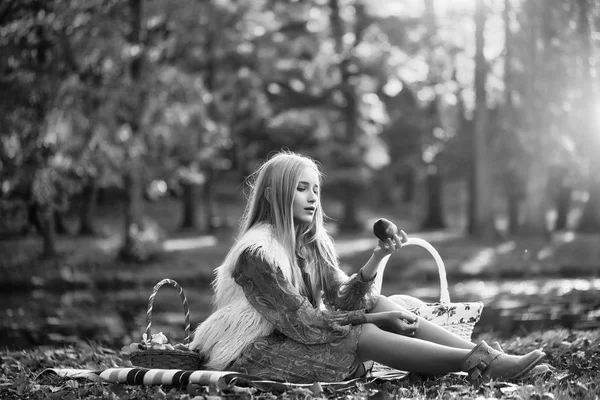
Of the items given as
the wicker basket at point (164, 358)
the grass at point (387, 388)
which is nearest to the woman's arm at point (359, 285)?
the grass at point (387, 388)

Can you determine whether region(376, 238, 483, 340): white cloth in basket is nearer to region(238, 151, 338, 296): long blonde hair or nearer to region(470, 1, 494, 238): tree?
region(238, 151, 338, 296): long blonde hair

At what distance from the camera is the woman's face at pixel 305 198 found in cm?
478

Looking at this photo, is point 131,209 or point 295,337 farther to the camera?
point 131,209

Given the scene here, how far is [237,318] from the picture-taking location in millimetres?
4711

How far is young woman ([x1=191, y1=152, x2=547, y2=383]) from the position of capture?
451cm

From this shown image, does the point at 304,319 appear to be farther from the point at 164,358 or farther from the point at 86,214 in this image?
the point at 86,214

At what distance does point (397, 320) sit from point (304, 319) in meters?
0.52

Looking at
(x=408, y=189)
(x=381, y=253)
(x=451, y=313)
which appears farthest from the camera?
(x=408, y=189)

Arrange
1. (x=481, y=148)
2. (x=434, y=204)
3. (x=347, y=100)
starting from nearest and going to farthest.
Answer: (x=481, y=148), (x=347, y=100), (x=434, y=204)

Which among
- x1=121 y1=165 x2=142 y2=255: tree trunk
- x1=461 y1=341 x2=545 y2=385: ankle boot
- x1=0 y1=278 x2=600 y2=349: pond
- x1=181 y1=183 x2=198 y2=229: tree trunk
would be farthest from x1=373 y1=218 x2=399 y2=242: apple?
x1=181 y1=183 x2=198 y2=229: tree trunk

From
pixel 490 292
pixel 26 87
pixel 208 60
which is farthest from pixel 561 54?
pixel 26 87

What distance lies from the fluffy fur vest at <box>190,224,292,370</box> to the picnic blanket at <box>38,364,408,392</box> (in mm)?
285

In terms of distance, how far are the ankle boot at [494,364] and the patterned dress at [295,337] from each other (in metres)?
0.65

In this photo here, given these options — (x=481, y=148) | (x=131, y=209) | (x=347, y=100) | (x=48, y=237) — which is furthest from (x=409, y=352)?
(x=347, y=100)
